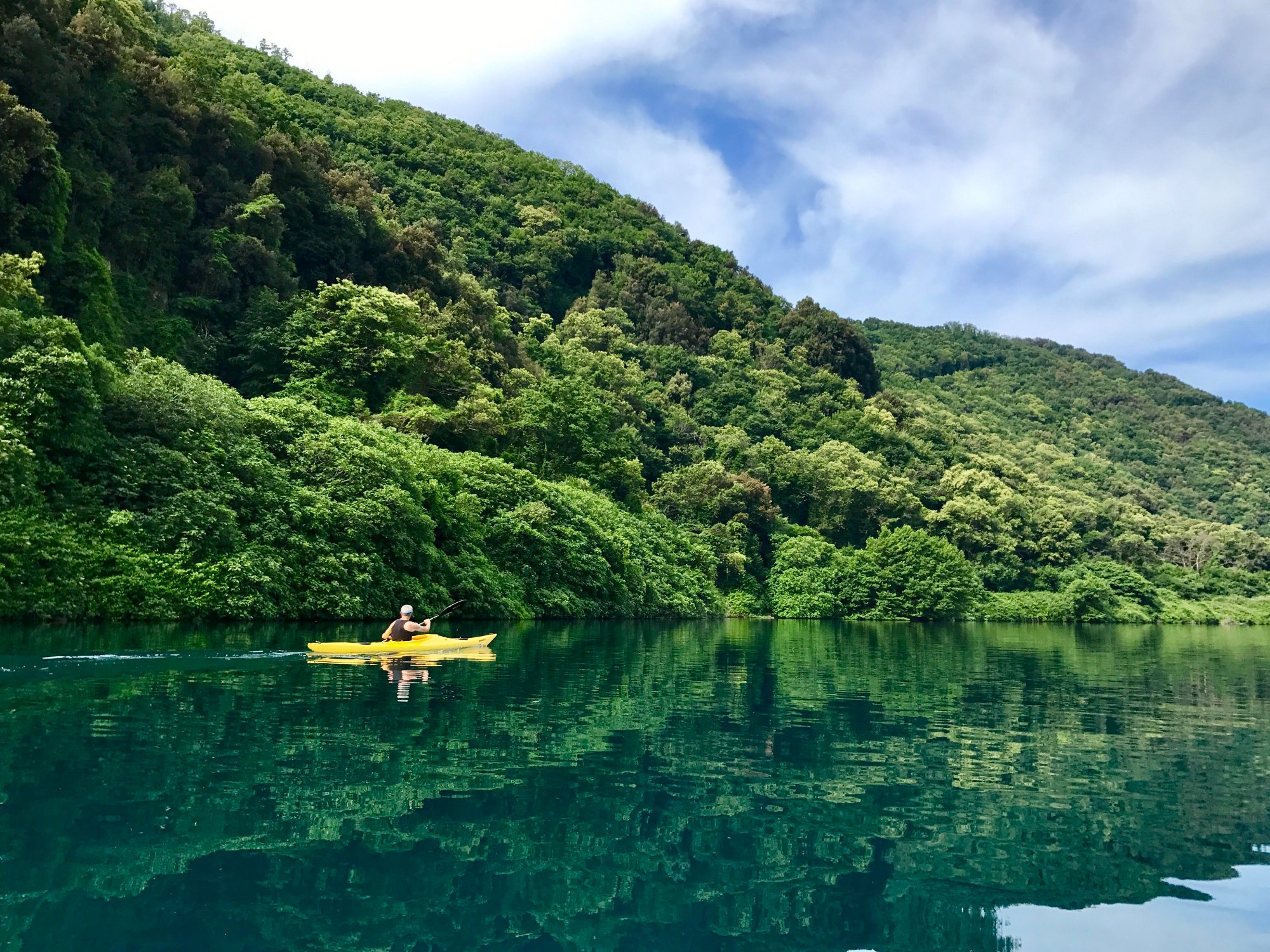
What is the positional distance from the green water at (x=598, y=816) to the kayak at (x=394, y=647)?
2.54 meters

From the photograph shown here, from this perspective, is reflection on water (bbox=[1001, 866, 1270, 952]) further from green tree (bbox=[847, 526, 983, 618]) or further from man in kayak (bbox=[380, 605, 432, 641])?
green tree (bbox=[847, 526, 983, 618])

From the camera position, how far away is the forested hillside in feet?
100

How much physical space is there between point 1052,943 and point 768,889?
2066 millimetres

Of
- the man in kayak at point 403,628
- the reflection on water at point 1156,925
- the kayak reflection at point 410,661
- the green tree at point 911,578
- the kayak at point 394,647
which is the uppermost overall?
the green tree at point 911,578

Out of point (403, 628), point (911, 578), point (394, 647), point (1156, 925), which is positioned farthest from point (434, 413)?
point (1156, 925)

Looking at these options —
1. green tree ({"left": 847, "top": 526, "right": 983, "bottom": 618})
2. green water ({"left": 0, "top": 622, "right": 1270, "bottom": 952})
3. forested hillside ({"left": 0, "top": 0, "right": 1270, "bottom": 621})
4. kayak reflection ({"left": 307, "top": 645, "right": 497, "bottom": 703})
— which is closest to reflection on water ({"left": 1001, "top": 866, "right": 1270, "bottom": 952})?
green water ({"left": 0, "top": 622, "right": 1270, "bottom": 952})

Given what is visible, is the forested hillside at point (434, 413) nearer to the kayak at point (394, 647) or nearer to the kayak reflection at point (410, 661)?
the kayak at point (394, 647)

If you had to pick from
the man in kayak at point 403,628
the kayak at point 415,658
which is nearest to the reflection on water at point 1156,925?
the kayak at point 415,658

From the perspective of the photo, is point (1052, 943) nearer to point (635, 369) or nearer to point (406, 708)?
point (406, 708)

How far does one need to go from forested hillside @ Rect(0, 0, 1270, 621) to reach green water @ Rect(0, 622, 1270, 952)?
12894 mm

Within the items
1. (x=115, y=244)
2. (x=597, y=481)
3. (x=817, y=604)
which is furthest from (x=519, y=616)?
(x=817, y=604)

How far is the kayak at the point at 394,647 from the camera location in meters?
22.0

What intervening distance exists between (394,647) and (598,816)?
14.0m

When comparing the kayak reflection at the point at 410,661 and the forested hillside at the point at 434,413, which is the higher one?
the forested hillside at the point at 434,413
